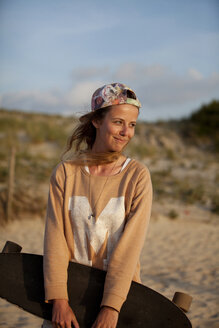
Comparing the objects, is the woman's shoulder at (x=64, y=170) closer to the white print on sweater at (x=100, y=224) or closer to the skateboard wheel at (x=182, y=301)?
the white print on sweater at (x=100, y=224)

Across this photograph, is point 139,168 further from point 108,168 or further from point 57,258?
point 57,258

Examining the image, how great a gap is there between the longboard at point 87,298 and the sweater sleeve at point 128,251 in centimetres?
11

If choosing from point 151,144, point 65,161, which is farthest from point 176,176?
point 65,161

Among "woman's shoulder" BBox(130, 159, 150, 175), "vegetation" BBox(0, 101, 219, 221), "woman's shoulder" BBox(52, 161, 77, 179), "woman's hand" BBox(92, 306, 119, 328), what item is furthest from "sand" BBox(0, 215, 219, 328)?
"woman's shoulder" BBox(130, 159, 150, 175)

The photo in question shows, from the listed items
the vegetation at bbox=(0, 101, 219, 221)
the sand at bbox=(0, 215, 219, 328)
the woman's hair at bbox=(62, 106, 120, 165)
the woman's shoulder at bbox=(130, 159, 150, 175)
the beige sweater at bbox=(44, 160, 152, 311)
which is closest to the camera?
the beige sweater at bbox=(44, 160, 152, 311)

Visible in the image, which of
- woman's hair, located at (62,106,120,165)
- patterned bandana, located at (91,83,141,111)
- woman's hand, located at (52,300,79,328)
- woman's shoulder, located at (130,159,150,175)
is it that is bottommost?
woman's hand, located at (52,300,79,328)

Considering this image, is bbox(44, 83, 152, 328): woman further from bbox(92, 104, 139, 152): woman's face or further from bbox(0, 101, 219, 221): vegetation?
bbox(0, 101, 219, 221): vegetation

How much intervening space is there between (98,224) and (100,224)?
0.01 meters

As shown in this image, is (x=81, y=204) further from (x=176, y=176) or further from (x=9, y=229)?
(x=176, y=176)

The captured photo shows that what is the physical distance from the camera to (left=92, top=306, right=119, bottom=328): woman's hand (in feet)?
4.69

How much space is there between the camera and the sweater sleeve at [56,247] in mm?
1548

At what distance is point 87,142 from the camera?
78.6 inches

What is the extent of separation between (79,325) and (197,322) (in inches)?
97.5

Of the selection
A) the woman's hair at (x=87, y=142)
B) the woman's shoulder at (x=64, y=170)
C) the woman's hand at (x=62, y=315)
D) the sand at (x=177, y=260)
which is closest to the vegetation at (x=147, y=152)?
the sand at (x=177, y=260)
